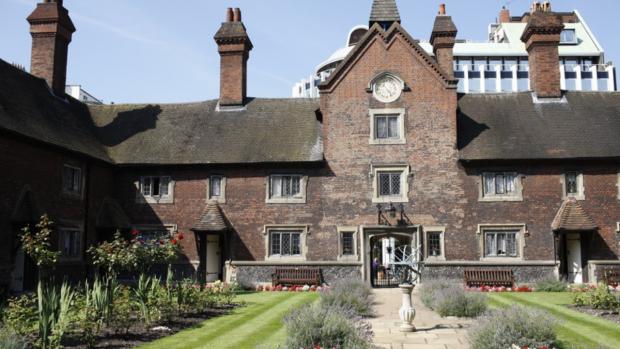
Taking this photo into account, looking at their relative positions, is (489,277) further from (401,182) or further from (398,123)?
(398,123)

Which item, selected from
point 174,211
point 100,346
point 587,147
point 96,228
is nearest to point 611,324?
point 100,346

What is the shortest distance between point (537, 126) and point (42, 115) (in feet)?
71.9

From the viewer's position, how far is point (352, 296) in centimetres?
1684

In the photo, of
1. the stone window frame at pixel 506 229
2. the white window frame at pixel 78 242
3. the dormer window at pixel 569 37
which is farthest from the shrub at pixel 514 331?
the dormer window at pixel 569 37

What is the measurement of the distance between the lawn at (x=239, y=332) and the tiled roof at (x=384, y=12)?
16141 millimetres

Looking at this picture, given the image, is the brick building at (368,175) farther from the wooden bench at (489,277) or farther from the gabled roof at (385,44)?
the wooden bench at (489,277)

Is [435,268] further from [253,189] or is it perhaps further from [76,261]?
[76,261]

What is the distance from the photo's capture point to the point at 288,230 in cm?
2741

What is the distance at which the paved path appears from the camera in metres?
11.9

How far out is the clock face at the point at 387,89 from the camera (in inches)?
1099

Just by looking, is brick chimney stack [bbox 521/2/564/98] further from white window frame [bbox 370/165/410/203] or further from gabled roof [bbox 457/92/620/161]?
white window frame [bbox 370/165/410/203]

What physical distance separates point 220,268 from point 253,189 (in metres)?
4.29

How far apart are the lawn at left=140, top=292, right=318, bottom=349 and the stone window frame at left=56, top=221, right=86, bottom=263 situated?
9.72 m

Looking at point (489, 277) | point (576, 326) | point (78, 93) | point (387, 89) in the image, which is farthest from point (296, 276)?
point (78, 93)
